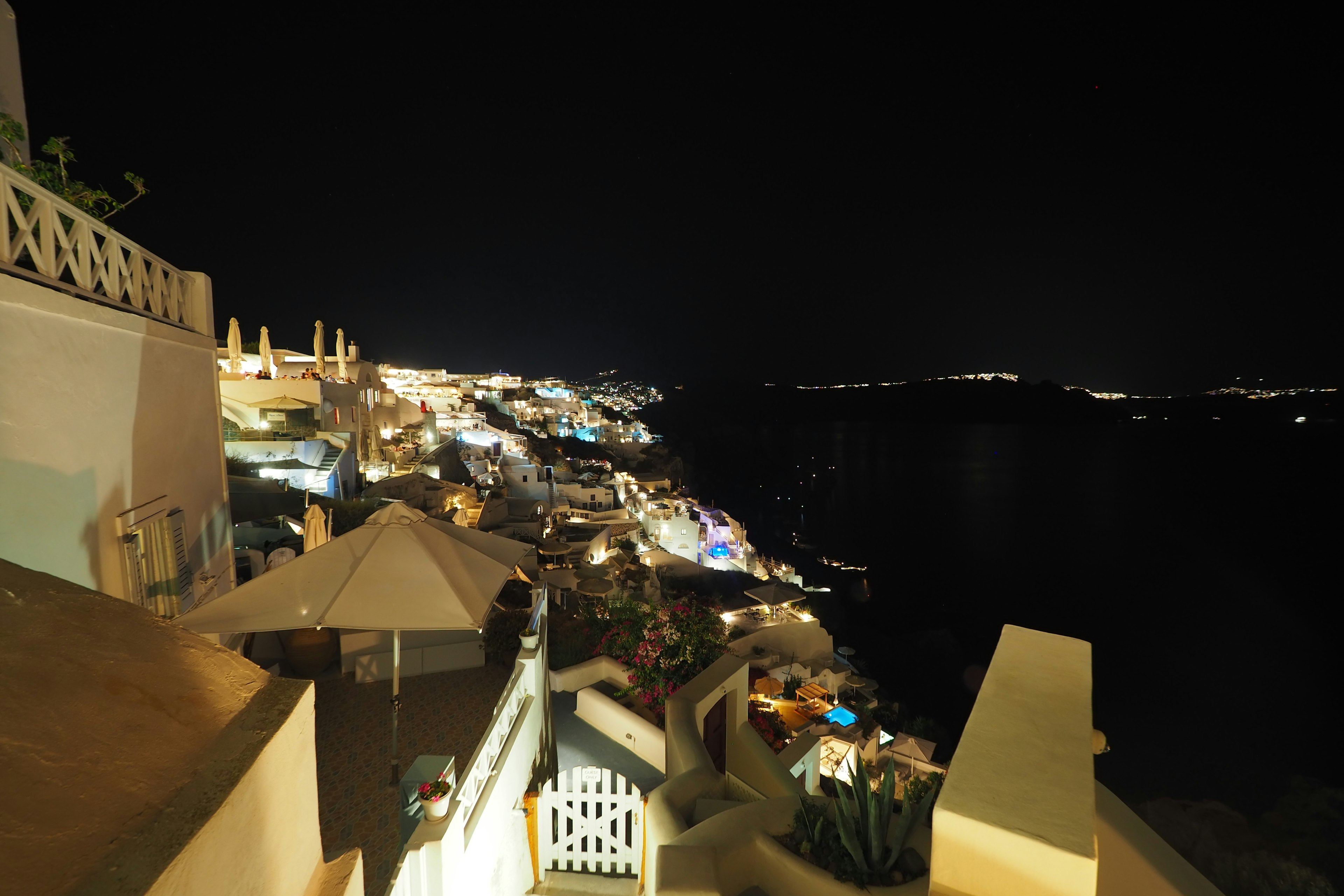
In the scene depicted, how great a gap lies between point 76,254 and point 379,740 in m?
4.61

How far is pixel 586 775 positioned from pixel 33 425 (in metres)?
4.33

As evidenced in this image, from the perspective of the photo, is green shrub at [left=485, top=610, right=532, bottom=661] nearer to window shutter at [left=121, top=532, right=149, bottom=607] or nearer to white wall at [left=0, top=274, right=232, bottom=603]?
white wall at [left=0, top=274, right=232, bottom=603]

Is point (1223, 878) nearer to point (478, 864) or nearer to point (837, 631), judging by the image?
point (478, 864)

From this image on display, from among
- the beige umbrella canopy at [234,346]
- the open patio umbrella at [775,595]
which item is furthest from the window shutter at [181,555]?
the open patio umbrella at [775,595]

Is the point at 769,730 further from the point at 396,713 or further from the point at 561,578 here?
the point at 561,578

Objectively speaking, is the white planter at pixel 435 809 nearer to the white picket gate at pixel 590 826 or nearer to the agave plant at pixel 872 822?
the white picket gate at pixel 590 826

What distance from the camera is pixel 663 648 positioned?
6.27 m

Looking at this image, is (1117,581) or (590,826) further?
(1117,581)

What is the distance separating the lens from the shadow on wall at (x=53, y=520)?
3.22 m

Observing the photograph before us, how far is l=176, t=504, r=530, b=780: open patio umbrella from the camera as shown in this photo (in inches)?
155

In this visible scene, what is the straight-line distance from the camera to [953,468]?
9244 centimetres

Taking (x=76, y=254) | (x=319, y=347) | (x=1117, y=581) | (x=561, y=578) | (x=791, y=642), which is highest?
(x=319, y=347)

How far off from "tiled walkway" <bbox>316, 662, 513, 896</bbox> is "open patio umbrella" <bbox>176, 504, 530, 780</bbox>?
0.31 m

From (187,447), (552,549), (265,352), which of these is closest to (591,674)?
(187,447)
